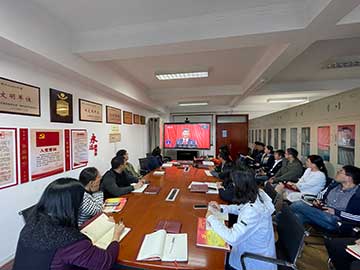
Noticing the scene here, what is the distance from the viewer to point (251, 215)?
1.38 metres

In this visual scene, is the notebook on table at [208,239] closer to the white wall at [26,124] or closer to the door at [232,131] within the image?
the white wall at [26,124]

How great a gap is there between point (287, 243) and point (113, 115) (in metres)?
3.98

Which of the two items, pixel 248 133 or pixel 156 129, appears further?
pixel 248 133

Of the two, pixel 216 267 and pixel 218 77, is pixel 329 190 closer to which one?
pixel 216 267

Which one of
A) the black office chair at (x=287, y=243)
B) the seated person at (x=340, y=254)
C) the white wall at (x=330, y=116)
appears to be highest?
the white wall at (x=330, y=116)

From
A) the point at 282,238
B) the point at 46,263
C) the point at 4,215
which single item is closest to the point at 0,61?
the point at 4,215

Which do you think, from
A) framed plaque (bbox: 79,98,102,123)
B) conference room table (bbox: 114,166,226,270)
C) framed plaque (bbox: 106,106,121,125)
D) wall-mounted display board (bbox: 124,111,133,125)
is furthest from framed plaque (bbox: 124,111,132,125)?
conference room table (bbox: 114,166,226,270)

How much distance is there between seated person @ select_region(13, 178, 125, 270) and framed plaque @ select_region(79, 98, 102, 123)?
251 cm

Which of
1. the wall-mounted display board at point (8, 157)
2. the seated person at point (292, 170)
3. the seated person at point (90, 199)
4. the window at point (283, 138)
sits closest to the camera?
the seated person at point (90, 199)

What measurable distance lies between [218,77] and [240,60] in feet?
3.59

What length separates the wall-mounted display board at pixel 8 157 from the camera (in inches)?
80.2

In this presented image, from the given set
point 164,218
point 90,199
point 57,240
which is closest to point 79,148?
point 90,199

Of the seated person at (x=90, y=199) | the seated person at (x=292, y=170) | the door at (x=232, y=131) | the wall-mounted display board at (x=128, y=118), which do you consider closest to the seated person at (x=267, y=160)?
the seated person at (x=292, y=170)

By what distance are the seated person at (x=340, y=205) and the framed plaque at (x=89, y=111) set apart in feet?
11.2
